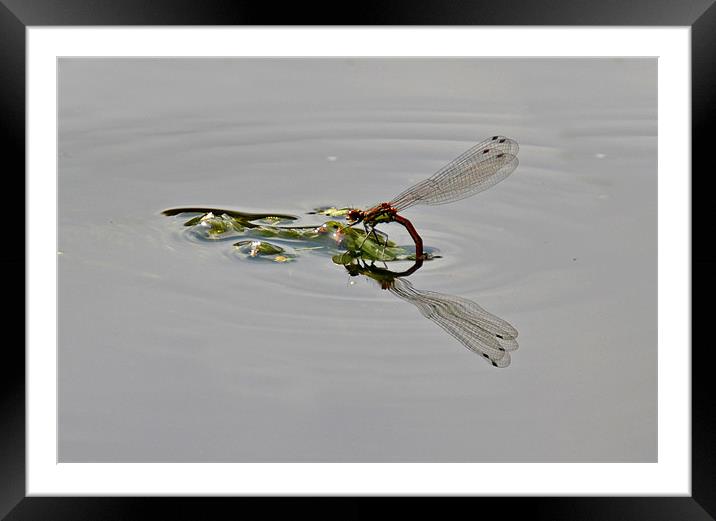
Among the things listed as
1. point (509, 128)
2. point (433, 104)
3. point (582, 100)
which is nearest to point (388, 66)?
point (433, 104)

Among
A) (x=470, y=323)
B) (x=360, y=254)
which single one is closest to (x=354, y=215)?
(x=360, y=254)

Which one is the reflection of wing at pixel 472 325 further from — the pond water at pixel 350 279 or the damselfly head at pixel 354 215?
the damselfly head at pixel 354 215

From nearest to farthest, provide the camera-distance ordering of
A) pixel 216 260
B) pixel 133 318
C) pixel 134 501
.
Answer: pixel 134 501
pixel 133 318
pixel 216 260

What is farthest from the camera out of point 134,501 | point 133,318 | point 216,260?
point 216,260

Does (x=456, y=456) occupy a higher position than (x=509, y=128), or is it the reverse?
(x=509, y=128)

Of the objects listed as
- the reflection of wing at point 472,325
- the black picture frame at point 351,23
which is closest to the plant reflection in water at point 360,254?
the reflection of wing at point 472,325
